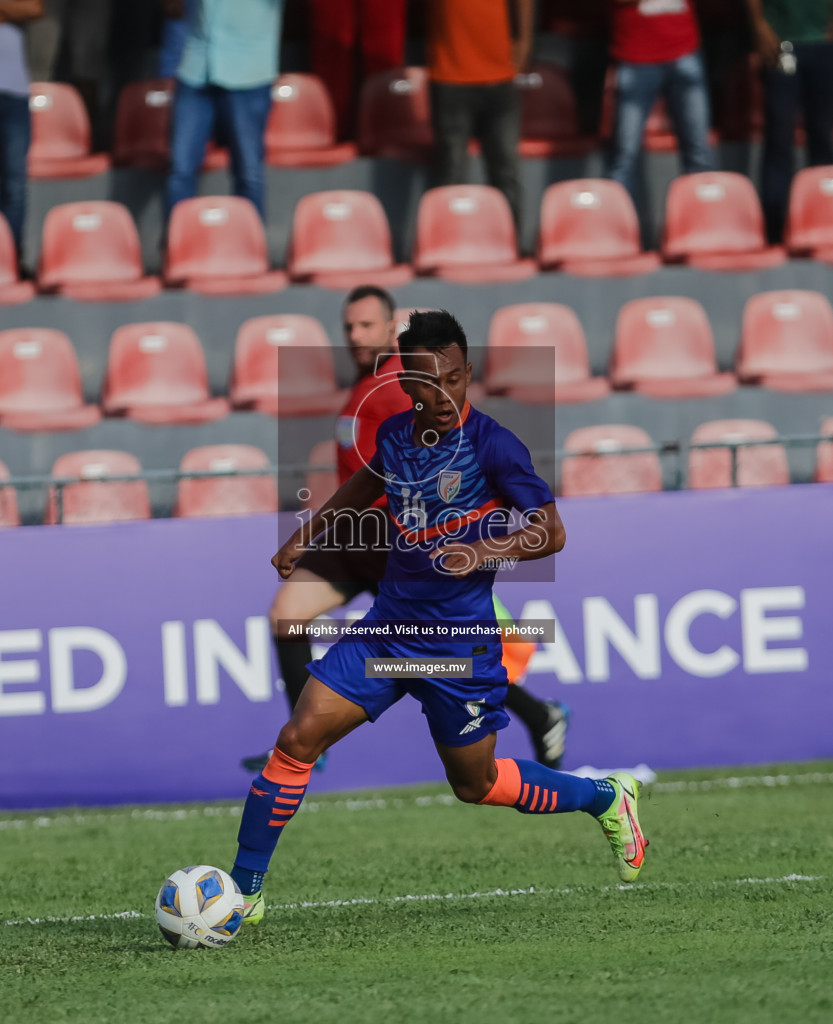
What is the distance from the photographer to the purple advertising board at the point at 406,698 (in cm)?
759

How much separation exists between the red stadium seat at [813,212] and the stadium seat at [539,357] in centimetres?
208

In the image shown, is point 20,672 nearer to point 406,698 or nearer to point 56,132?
point 406,698

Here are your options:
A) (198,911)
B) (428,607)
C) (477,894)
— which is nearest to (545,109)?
(477,894)

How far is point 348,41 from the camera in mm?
12180

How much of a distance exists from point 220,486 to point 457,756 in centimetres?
427

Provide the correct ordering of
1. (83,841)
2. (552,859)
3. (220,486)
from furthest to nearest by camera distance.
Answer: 1. (220,486)
2. (83,841)
3. (552,859)

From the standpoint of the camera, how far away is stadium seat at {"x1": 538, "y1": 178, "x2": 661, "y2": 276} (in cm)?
1085

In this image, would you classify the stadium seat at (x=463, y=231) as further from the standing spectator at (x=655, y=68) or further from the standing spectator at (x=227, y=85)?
the standing spectator at (x=227, y=85)

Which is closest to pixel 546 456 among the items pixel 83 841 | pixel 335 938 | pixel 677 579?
pixel 677 579

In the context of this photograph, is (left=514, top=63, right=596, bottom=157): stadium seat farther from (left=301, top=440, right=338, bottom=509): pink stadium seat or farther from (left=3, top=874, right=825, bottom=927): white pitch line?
(left=3, top=874, right=825, bottom=927): white pitch line

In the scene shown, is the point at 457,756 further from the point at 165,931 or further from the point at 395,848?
→ the point at 395,848

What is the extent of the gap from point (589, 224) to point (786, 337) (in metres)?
1.67

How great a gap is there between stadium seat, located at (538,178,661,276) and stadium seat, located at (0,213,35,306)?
3596 mm

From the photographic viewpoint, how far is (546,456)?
303 inches
